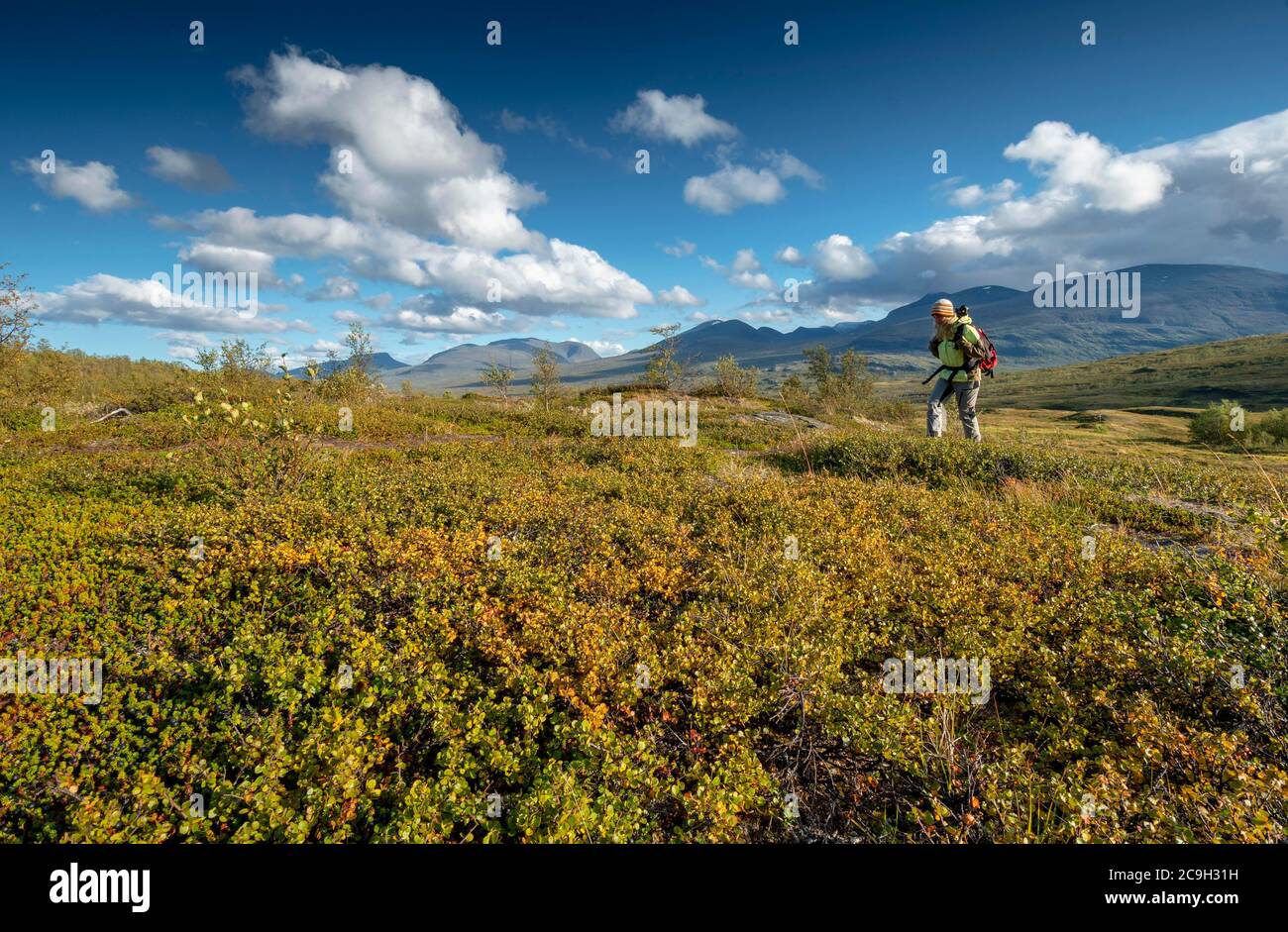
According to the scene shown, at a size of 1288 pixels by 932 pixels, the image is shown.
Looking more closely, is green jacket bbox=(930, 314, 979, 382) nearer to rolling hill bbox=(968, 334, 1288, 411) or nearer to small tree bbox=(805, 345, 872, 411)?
small tree bbox=(805, 345, 872, 411)

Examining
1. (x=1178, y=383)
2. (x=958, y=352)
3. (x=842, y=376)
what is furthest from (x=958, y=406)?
(x=1178, y=383)

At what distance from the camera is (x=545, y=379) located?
140 feet

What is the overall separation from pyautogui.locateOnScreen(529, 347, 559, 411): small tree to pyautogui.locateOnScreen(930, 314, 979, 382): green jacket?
23.6m

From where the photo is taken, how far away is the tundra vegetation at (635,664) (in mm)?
3740

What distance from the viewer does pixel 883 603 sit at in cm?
648

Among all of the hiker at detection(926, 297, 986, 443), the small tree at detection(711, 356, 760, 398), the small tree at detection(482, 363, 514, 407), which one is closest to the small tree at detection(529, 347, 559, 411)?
the small tree at detection(482, 363, 514, 407)

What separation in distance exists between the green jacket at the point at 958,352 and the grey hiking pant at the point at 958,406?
29 cm

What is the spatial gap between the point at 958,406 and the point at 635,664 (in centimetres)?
1396

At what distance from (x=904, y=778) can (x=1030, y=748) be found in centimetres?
111

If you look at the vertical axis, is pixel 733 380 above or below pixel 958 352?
above

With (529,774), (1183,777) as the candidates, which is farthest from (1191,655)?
(529,774)

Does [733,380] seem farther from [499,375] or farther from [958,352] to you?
[958,352]
